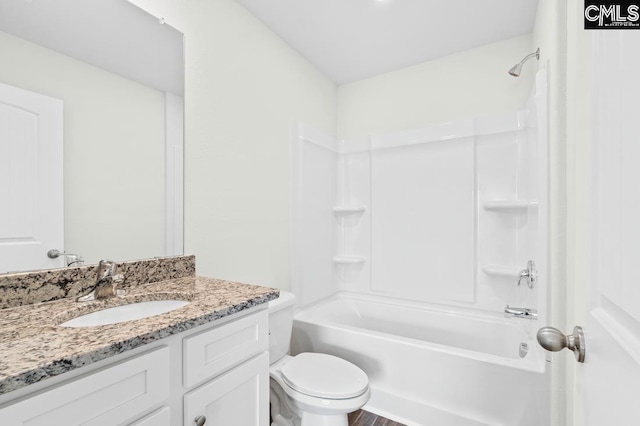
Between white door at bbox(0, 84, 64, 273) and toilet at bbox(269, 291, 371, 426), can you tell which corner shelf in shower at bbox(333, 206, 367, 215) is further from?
white door at bbox(0, 84, 64, 273)

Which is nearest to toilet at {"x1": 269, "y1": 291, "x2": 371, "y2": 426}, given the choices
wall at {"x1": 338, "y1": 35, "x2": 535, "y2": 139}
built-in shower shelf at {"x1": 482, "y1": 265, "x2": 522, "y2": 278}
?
built-in shower shelf at {"x1": 482, "y1": 265, "x2": 522, "y2": 278}

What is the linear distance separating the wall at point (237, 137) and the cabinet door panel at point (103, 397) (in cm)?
84

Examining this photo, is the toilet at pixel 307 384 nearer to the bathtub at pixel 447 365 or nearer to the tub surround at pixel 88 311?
the bathtub at pixel 447 365

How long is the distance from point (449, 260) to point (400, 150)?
1013 millimetres

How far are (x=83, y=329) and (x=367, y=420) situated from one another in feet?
5.64

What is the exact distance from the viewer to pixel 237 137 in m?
1.86

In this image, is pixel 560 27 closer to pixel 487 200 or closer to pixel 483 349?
pixel 487 200

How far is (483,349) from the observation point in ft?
7.21

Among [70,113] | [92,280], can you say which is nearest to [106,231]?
[92,280]

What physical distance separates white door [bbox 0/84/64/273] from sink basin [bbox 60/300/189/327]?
254mm

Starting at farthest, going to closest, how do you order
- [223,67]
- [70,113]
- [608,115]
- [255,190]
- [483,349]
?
[483,349] < [255,190] < [223,67] < [70,113] < [608,115]

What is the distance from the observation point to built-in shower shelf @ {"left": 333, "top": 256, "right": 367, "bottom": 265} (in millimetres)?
2779

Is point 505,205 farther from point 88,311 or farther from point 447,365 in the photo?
point 88,311

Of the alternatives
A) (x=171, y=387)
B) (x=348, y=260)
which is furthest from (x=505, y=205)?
(x=171, y=387)
